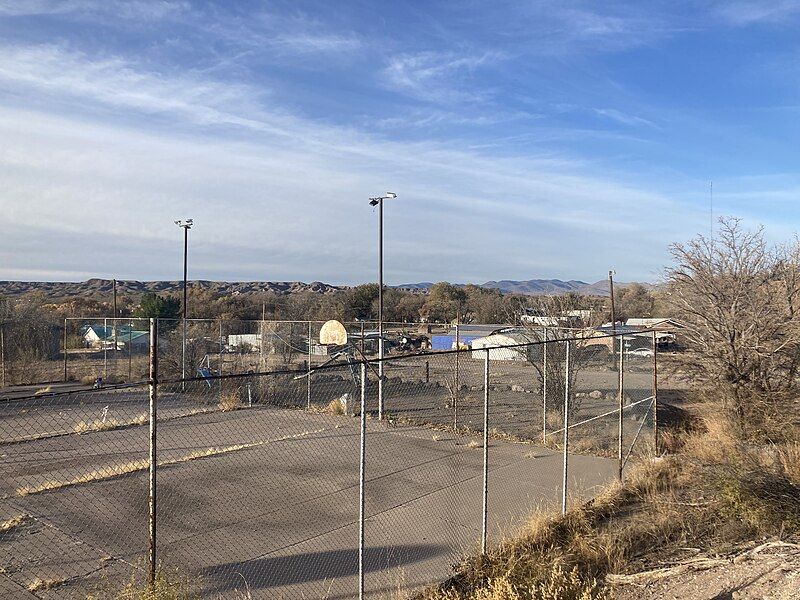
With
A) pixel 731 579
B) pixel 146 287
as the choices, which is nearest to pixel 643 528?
pixel 731 579

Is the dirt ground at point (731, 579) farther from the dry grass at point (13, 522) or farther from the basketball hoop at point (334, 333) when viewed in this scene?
the basketball hoop at point (334, 333)

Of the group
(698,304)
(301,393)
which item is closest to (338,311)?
(301,393)

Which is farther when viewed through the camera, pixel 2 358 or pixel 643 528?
pixel 2 358

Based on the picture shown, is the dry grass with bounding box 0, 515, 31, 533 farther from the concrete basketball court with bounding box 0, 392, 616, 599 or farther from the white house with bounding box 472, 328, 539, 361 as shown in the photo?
the white house with bounding box 472, 328, 539, 361

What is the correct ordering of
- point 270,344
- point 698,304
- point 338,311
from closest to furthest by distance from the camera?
point 698,304 < point 270,344 < point 338,311

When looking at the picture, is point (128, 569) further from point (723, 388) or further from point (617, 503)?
point (723, 388)

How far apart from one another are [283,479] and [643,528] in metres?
6.08

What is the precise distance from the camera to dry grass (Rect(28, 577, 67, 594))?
6.67 metres

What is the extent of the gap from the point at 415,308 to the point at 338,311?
25.3 meters

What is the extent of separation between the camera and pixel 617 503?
9.48 m

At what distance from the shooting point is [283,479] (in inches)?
457

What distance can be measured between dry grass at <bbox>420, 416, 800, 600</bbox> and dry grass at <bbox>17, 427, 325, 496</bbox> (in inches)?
286

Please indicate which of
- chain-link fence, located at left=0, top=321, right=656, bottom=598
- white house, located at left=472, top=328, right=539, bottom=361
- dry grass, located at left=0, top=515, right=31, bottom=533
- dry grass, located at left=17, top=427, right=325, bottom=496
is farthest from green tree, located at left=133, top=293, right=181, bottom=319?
dry grass, located at left=0, top=515, right=31, bottom=533

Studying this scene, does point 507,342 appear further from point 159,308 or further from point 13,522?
point 13,522
